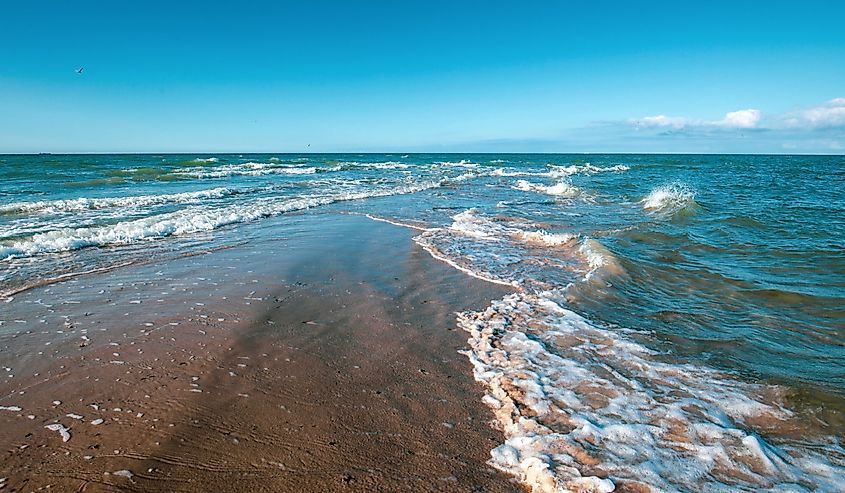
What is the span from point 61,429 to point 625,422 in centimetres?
375

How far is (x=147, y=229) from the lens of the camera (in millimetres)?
9797

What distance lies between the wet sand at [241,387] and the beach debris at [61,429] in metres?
0.02

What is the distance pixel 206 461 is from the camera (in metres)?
2.67

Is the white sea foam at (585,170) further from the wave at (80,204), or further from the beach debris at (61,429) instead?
the beach debris at (61,429)

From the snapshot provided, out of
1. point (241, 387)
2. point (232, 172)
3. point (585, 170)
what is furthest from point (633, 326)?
point (585, 170)

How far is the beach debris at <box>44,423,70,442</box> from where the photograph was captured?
284cm

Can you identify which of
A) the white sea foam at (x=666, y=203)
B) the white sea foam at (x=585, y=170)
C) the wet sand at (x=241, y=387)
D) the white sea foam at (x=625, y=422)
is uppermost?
the white sea foam at (x=585, y=170)

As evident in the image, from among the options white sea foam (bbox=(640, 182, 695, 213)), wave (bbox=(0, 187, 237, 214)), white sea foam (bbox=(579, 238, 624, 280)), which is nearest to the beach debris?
white sea foam (bbox=(579, 238, 624, 280))

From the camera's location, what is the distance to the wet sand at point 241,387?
8.52ft

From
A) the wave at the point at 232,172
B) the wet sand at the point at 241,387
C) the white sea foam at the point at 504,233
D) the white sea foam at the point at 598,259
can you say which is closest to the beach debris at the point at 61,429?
the wet sand at the point at 241,387

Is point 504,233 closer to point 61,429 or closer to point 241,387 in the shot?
point 241,387

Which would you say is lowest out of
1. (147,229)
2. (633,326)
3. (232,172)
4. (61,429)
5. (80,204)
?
(633,326)

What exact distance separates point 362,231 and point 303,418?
7.83 meters

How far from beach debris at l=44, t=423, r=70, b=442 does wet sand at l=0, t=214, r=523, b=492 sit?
20mm
